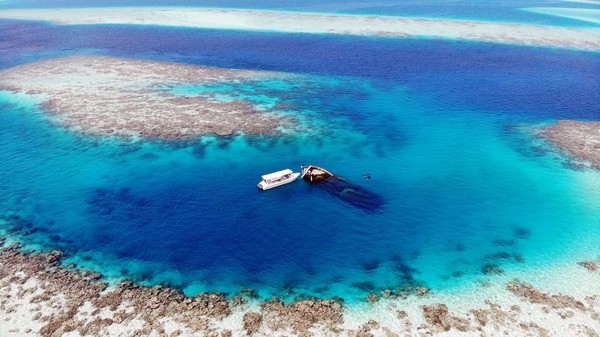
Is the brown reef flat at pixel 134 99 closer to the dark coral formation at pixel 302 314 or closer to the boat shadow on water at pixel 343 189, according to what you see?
the boat shadow on water at pixel 343 189

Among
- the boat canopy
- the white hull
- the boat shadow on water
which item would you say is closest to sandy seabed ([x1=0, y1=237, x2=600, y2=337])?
the boat shadow on water

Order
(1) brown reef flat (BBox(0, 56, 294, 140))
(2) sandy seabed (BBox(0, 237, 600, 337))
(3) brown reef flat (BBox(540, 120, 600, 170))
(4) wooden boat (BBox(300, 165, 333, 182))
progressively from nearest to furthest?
1. (2) sandy seabed (BBox(0, 237, 600, 337))
2. (4) wooden boat (BBox(300, 165, 333, 182))
3. (3) brown reef flat (BBox(540, 120, 600, 170))
4. (1) brown reef flat (BBox(0, 56, 294, 140))

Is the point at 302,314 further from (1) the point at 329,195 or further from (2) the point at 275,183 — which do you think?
(2) the point at 275,183

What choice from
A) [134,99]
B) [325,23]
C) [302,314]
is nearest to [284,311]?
[302,314]

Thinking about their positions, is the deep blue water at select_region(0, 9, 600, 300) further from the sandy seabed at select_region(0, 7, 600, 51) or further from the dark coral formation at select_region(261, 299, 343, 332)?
the sandy seabed at select_region(0, 7, 600, 51)

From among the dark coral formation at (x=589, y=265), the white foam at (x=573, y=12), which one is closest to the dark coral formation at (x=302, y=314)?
the dark coral formation at (x=589, y=265)

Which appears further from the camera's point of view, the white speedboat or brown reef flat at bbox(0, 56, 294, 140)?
brown reef flat at bbox(0, 56, 294, 140)

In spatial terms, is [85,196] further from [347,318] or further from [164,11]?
Result: [164,11]

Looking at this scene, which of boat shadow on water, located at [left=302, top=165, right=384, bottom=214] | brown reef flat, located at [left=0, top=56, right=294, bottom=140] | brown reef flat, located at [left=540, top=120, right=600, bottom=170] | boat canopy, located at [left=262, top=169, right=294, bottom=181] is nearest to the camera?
boat shadow on water, located at [left=302, top=165, right=384, bottom=214]
